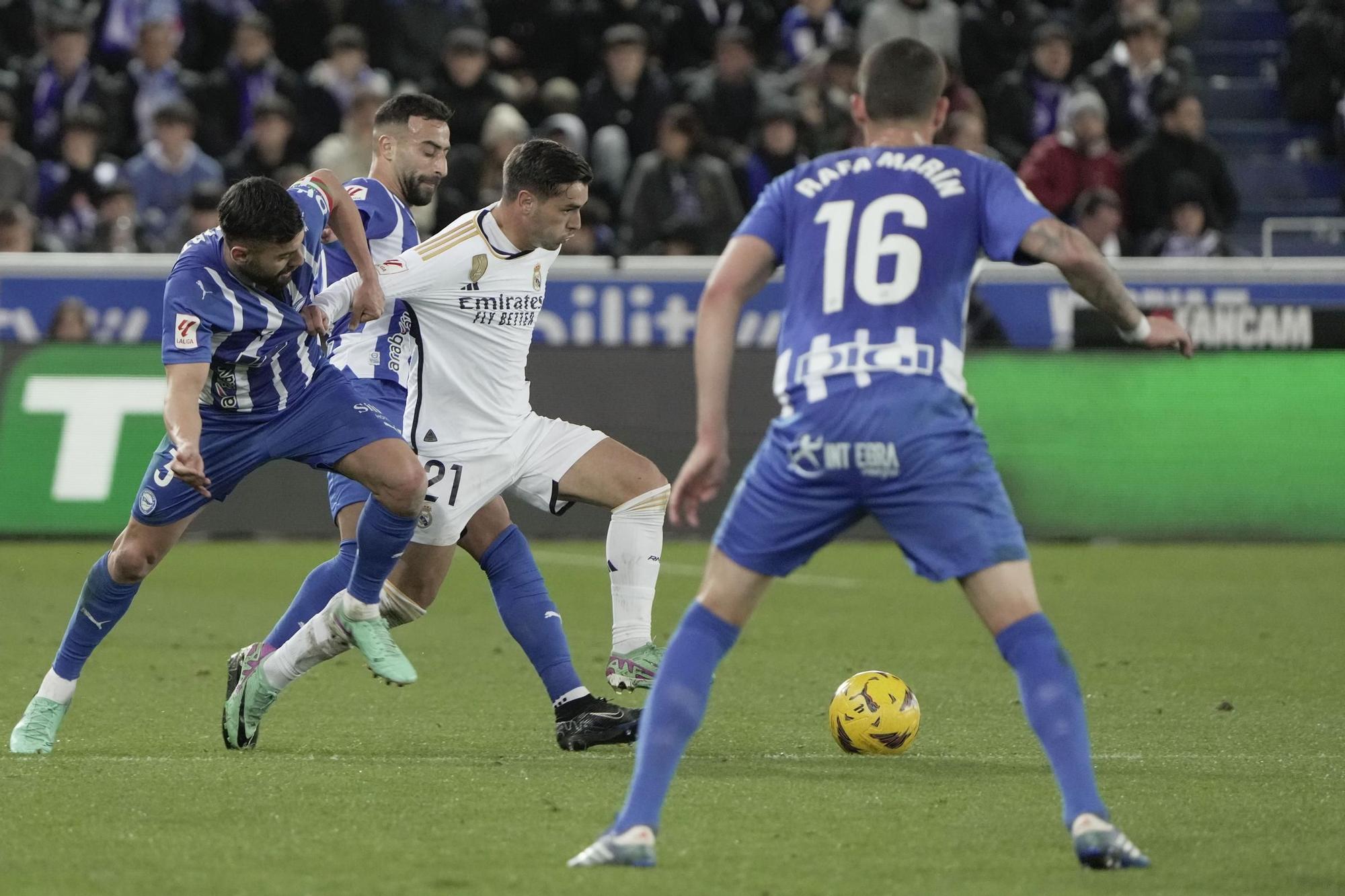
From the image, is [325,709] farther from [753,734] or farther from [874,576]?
[874,576]

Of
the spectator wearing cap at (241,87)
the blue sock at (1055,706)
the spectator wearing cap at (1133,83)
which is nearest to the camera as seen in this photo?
the blue sock at (1055,706)

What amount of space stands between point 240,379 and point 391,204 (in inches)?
46.4

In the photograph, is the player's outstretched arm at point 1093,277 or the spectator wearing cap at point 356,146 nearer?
the player's outstretched arm at point 1093,277

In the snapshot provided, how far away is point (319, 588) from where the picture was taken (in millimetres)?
7602

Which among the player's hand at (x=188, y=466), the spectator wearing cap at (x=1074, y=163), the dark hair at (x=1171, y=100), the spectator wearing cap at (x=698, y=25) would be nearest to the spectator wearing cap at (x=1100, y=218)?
the spectator wearing cap at (x=1074, y=163)

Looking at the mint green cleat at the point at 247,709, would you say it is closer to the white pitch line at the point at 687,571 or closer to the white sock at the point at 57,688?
the white sock at the point at 57,688

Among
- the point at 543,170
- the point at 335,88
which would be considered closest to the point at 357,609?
the point at 543,170

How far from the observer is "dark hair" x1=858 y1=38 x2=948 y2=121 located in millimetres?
5098

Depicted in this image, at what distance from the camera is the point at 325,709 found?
321 inches

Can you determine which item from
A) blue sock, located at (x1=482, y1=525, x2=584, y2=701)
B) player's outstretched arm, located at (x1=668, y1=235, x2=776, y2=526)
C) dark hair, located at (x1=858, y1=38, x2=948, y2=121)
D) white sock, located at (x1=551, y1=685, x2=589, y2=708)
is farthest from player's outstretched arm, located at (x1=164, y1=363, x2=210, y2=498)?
dark hair, located at (x1=858, y1=38, x2=948, y2=121)

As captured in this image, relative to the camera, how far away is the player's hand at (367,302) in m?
7.15

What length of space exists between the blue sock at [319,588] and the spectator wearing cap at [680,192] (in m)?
9.60

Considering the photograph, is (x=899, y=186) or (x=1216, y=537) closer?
(x=899, y=186)

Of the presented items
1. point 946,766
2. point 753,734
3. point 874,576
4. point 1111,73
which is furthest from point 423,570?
point 1111,73
